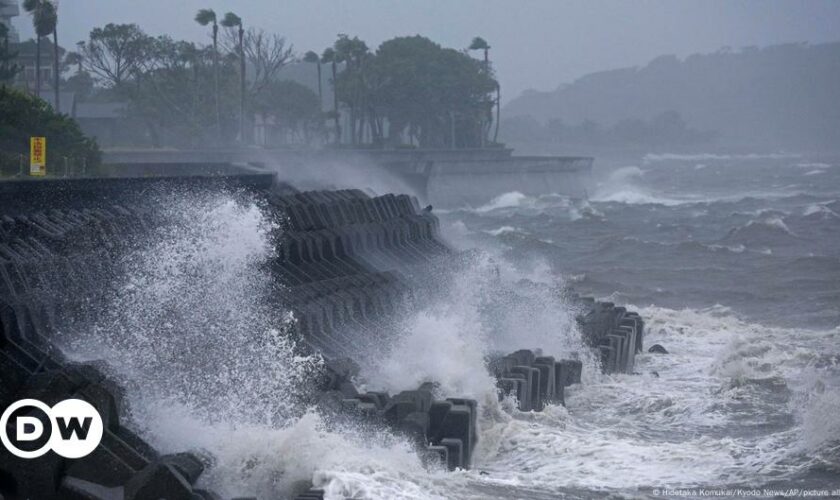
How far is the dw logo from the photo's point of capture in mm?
9125

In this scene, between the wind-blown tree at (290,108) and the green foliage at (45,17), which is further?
Answer: the wind-blown tree at (290,108)

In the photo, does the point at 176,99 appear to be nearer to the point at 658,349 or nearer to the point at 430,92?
the point at 430,92

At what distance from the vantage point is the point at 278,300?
49.5 feet

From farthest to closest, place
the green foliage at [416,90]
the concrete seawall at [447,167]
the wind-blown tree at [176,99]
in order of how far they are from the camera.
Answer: the green foliage at [416,90] < the wind-blown tree at [176,99] < the concrete seawall at [447,167]

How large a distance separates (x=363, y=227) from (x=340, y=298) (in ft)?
15.8

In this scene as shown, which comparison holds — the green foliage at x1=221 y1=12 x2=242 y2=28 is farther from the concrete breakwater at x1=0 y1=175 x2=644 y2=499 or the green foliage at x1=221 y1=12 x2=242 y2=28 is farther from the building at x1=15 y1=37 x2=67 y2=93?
the concrete breakwater at x1=0 y1=175 x2=644 y2=499

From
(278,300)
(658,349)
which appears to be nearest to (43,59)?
(658,349)

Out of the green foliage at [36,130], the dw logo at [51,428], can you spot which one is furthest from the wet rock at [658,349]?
the dw logo at [51,428]

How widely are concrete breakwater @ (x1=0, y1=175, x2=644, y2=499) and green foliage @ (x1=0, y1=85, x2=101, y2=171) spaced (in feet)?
21.5

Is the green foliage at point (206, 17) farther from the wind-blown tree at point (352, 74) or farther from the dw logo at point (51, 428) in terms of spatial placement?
the dw logo at point (51, 428)

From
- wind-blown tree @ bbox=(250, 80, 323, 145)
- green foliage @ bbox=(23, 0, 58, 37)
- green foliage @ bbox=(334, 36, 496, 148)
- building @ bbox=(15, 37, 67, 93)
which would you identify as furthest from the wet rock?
green foliage @ bbox=(334, 36, 496, 148)

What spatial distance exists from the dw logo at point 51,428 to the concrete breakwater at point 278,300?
75 mm

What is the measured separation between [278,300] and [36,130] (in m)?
14.7

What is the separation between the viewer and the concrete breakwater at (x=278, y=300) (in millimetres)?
9414
